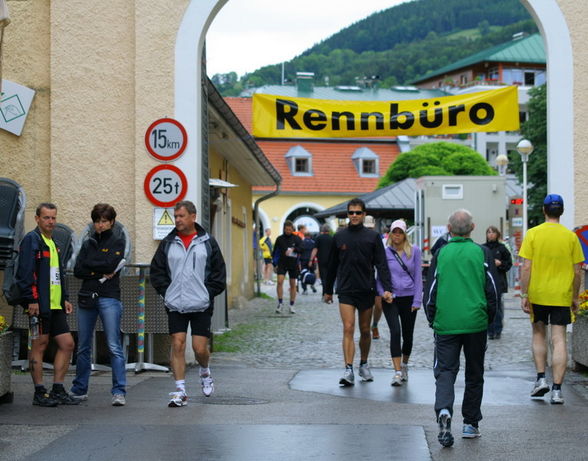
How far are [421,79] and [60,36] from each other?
108536 mm

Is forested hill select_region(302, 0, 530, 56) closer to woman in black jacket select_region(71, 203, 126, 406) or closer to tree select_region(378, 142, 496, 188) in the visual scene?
tree select_region(378, 142, 496, 188)

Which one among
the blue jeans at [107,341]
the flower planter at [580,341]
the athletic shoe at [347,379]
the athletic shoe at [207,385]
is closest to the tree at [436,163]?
the flower planter at [580,341]

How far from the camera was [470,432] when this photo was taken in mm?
7414

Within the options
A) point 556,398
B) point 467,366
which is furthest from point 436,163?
point 467,366

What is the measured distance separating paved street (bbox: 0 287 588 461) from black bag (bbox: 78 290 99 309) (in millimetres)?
842

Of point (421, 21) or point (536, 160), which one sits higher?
point (421, 21)

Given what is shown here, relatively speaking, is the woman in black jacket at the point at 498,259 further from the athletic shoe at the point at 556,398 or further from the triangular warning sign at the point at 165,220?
the athletic shoe at the point at 556,398

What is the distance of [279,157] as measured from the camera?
69875 millimetres

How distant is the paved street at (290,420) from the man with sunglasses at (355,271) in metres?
0.54

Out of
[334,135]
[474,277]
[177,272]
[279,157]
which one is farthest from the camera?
[279,157]

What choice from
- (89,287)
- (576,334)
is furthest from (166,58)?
(576,334)

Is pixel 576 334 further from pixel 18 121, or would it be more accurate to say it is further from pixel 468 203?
pixel 468 203

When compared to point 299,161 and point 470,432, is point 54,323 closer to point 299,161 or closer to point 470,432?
point 470,432

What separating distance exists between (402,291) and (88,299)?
132 inches
